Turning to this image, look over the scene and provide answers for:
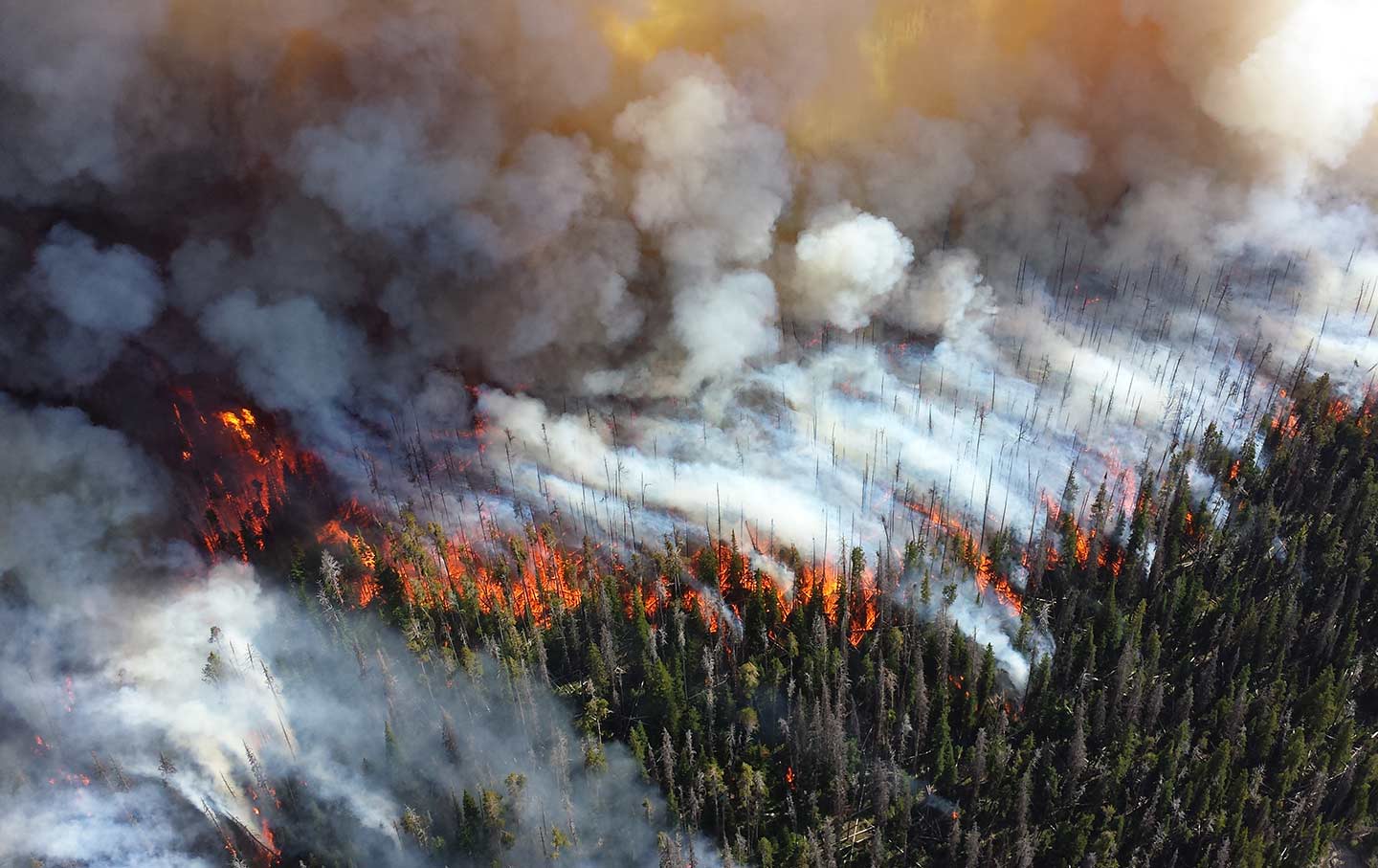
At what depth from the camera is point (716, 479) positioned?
6856cm

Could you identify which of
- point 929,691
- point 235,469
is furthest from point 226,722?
point 929,691

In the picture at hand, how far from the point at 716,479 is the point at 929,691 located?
20.4 m

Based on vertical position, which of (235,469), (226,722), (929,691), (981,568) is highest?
(981,568)

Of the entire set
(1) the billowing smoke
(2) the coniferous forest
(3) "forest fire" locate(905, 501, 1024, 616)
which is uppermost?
(3) "forest fire" locate(905, 501, 1024, 616)

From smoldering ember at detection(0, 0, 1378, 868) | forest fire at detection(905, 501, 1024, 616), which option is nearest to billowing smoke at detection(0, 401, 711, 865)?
smoldering ember at detection(0, 0, 1378, 868)

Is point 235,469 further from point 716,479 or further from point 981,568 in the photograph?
point 981,568

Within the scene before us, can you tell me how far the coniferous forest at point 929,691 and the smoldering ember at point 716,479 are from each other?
326 millimetres

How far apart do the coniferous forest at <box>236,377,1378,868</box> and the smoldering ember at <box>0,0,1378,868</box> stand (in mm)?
326

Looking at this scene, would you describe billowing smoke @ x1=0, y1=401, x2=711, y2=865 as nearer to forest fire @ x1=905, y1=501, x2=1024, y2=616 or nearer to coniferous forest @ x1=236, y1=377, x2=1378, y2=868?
coniferous forest @ x1=236, y1=377, x2=1378, y2=868

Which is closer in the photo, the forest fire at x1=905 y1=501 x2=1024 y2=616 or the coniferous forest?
the coniferous forest

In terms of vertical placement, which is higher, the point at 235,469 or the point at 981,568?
the point at 981,568

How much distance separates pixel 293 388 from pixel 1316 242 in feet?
324

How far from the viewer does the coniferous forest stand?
49.4 m

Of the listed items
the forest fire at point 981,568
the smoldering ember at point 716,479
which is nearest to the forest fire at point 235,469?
the smoldering ember at point 716,479
